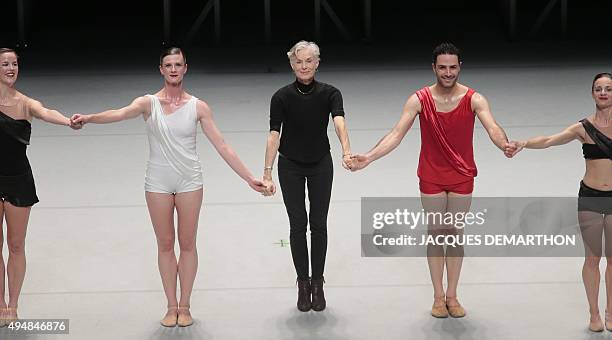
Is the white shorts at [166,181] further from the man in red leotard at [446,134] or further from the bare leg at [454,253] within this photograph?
the bare leg at [454,253]

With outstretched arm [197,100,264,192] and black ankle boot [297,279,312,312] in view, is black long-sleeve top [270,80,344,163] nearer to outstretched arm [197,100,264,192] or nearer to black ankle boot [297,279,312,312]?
outstretched arm [197,100,264,192]

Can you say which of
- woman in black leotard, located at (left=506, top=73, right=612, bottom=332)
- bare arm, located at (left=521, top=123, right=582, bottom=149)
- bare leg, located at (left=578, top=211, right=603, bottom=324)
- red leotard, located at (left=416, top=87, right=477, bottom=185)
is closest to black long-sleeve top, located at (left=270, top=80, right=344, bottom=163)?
red leotard, located at (left=416, top=87, right=477, bottom=185)

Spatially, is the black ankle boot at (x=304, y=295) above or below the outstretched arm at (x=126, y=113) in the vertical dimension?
below

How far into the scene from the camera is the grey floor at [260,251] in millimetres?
6754

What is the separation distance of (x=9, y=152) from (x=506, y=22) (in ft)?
38.9

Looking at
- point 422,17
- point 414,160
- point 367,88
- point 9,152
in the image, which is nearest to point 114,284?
point 9,152

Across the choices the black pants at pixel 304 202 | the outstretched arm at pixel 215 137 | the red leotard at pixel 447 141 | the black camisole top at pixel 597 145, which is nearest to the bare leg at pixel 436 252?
the red leotard at pixel 447 141

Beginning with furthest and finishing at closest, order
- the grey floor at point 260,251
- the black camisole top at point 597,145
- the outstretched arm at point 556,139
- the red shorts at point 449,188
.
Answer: the grey floor at point 260,251 → the red shorts at point 449,188 → the outstretched arm at point 556,139 → the black camisole top at point 597,145

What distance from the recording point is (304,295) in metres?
6.96

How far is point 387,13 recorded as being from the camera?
1869 cm

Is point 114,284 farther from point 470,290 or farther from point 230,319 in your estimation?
point 470,290

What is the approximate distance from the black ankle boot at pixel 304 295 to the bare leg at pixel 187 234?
0.72m

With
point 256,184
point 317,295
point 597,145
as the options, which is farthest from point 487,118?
point 317,295

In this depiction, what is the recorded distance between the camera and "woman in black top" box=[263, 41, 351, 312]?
662 cm
